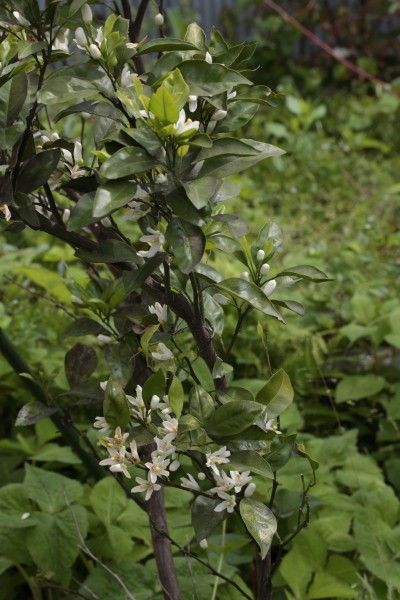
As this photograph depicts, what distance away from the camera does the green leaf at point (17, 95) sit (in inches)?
45.2

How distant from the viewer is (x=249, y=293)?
1175 millimetres

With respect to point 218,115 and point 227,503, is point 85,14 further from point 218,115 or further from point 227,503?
point 227,503

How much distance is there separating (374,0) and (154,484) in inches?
241

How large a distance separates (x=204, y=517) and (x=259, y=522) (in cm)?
10

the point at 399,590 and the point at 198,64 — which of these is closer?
the point at 198,64

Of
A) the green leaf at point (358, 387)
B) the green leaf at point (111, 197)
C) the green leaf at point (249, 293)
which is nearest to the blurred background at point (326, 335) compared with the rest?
the green leaf at point (358, 387)

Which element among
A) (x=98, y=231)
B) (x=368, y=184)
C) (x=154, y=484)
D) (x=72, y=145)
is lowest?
(x=368, y=184)

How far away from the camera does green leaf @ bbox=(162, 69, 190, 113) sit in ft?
3.43

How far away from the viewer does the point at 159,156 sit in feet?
3.57

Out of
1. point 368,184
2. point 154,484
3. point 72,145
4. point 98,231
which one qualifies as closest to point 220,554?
point 154,484

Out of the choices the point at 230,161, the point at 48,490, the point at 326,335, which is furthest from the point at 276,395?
the point at 326,335

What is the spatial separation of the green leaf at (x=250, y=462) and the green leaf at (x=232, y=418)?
0.12 feet

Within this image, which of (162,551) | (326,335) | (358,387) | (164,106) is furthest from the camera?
(326,335)

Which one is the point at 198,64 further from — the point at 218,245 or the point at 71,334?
the point at 71,334
